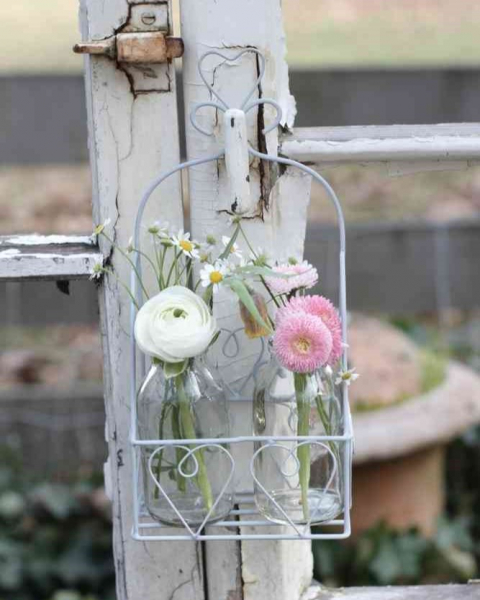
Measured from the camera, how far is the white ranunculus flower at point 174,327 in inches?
35.5

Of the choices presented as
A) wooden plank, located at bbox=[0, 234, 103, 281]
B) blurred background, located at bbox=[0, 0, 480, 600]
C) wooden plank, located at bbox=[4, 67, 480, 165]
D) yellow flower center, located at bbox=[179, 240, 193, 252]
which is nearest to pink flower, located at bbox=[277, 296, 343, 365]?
yellow flower center, located at bbox=[179, 240, 193, 252]

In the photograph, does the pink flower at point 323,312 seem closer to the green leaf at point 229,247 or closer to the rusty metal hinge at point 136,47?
the green leaf at point 229,247

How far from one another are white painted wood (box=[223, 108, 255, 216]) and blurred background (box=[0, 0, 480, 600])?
1.24 meters

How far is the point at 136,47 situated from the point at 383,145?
0.26 meters

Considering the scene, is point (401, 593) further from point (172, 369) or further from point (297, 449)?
point (172, 369)

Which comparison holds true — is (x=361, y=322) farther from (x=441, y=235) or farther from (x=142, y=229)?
(x=142, y=229)

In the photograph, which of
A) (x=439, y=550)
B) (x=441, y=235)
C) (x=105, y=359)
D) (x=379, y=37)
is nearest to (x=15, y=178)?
(x=379, y=37)

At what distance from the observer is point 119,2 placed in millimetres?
981

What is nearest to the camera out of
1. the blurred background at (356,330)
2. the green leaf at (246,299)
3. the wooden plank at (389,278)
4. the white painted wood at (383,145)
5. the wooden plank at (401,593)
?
the green leaf at (246,299)

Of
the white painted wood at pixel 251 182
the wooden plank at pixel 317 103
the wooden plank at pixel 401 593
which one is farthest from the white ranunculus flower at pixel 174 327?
the wooden plank at pixel 317 103

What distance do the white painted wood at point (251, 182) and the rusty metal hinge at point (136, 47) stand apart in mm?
36

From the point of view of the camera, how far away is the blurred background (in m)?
2.32

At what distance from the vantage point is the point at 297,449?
0.99 metres

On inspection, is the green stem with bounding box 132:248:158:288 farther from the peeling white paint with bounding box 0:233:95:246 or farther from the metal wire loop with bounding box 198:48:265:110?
the metal wire loop with bounding box 198:48:265:110
